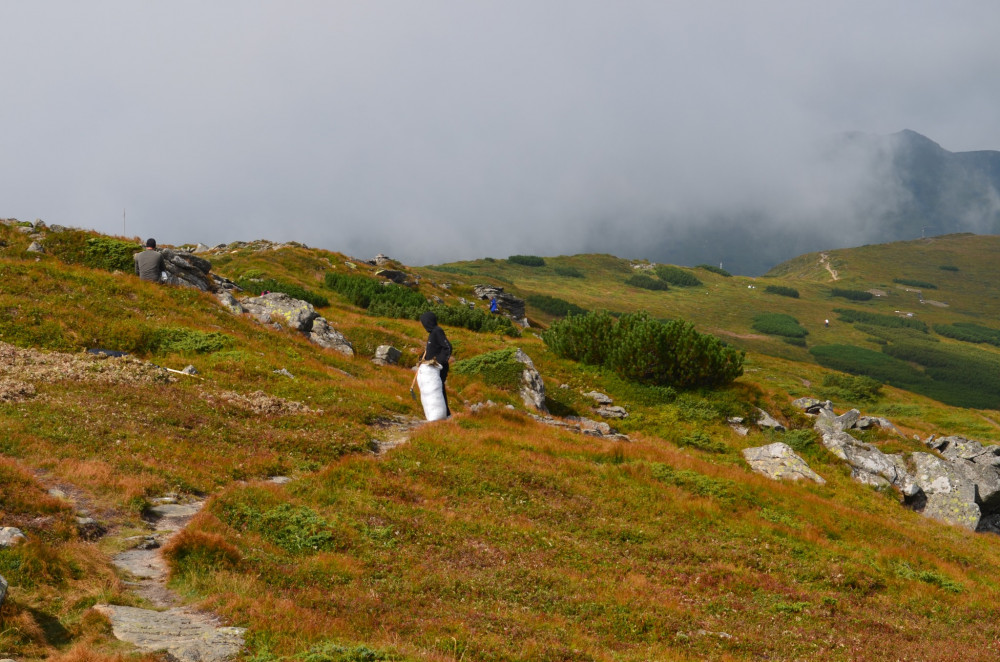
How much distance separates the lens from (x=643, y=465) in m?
17.5

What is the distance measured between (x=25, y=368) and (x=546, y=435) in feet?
50.0

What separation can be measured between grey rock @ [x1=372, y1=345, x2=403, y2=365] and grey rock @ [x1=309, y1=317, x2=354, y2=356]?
1.34m

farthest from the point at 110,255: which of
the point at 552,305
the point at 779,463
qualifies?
the point at 552,305

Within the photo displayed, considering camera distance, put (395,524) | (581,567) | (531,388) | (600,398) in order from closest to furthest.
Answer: (581,567)
(395,524)
(531,388)
(600,398)

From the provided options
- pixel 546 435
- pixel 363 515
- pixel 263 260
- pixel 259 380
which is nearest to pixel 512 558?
pixel 363 515

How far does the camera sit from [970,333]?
172250 mm

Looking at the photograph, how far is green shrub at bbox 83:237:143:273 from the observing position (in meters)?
29.2

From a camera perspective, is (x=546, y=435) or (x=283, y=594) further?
(x=546, y=435)

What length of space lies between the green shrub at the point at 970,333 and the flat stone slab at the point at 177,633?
210807 mm

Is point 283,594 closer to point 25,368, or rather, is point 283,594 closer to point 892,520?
point 25,368

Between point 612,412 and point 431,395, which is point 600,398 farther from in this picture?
point 431,395

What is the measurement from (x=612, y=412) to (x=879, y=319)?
182150mm

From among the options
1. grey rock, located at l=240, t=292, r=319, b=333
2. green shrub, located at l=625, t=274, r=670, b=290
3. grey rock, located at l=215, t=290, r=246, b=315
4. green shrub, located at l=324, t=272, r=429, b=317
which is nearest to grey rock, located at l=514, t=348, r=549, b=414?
grey rock, located at l=240, t=292, r=319, b=333

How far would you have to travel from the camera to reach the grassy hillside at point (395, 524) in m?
7.61
